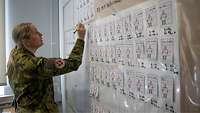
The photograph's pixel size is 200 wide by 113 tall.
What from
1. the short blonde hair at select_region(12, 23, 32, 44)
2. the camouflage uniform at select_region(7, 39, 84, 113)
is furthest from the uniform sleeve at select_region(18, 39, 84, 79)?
the short blonde hair at select_region(12, 23, 32, 44)

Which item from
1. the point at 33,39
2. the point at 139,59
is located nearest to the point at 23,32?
the point at 33,39

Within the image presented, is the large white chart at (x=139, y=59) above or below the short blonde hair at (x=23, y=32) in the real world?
below

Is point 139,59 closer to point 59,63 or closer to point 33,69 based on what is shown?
point 59,63

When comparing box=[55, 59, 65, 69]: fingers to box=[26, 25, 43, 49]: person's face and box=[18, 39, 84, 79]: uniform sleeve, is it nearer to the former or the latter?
box=[18, 39, 84, 79]: uniform sleeve

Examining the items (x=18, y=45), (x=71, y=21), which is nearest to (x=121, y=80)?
(x=18, y=45)

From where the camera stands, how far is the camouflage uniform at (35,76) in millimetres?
1354

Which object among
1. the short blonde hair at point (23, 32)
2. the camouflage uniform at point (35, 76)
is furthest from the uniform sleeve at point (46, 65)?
the short blonde hair at point (23, 32)

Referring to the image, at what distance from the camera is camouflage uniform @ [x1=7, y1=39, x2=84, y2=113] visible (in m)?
1.35

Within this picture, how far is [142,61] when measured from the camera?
849mm

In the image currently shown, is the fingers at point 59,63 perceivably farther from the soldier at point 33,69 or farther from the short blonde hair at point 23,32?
the short blonde hair at point 23,32

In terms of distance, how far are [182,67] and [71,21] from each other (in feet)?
4.65

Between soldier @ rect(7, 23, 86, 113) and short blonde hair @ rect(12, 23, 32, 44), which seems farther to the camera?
short blonde hair @ rect(12, 23, 32, 44)

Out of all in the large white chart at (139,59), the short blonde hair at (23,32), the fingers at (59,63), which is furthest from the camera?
the short blonde hair at (23,32)

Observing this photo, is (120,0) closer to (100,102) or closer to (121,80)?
(121,80)
